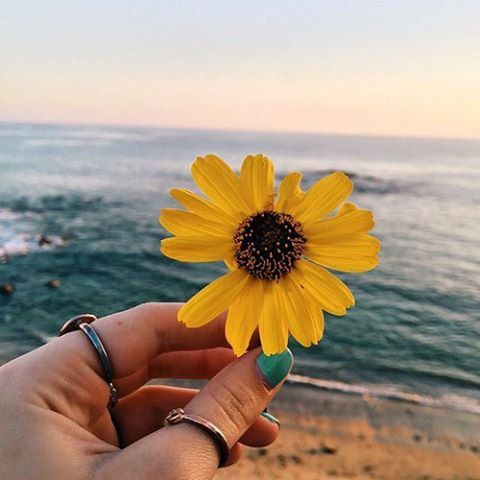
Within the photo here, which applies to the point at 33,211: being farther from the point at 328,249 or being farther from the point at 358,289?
the point at 328,249

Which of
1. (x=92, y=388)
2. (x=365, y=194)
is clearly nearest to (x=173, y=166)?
(x=365, y=194)

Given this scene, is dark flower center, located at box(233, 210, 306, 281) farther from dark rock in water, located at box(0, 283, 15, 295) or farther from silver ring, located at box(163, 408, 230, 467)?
dark rock in water, located at box(0, 283, 15, 295)

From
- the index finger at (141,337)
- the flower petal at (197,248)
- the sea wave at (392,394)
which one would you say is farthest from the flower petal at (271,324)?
the sea wave at (392,394)

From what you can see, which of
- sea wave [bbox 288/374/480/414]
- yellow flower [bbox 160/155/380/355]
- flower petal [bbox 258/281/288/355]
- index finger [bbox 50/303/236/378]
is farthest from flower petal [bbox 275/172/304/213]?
sea wave [bbox 288/374/480/414]

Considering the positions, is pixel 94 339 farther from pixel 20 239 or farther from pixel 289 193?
pixel 20 239

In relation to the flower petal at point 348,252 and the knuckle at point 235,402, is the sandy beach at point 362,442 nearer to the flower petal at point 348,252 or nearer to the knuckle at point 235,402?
the knuckle at point 235,402

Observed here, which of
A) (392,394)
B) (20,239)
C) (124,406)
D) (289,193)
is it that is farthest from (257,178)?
(20,239)
